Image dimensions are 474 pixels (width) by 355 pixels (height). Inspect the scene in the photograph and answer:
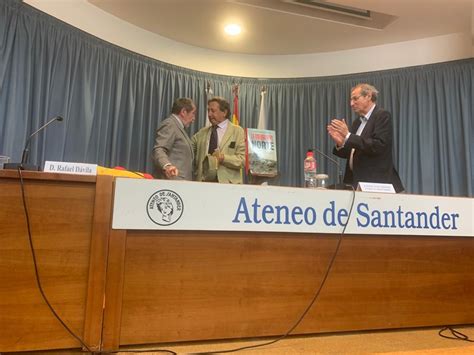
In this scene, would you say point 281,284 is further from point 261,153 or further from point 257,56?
point 257,56

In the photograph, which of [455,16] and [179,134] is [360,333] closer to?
[179,134]

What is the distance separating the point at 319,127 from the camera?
11.6 ft

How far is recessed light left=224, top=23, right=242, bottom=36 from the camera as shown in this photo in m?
3.18

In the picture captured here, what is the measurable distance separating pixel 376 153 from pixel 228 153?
97 centimetres

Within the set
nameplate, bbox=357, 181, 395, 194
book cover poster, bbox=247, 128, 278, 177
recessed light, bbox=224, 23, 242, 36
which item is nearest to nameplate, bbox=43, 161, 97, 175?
book cover poster, bbox=247, 128, 278, 177

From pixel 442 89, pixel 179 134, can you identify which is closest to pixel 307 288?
pixel 179 134

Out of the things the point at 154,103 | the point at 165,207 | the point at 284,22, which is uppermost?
the point at 284,22

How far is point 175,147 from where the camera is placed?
2512mm

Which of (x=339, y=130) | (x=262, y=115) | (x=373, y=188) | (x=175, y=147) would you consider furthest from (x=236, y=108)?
(x=373, y=188)

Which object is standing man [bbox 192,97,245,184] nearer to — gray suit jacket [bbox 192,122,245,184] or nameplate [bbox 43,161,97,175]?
gray suit jacket [bbox 192,122,245,184]

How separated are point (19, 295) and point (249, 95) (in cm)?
294

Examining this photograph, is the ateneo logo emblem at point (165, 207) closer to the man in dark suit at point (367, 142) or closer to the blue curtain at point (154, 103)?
the man in dark suit at point (367, 142)

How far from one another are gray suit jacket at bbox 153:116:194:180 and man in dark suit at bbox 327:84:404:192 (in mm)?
978

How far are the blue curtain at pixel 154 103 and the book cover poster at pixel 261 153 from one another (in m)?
1.48
